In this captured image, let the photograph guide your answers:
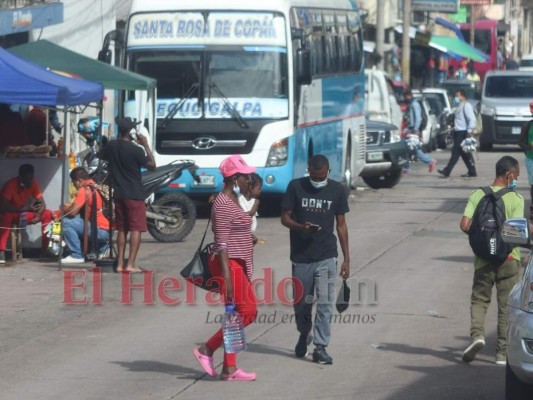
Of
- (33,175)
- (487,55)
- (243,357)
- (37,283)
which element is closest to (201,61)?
(33,175)

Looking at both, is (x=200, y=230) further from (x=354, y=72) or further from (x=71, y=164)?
(x=354, y=72)

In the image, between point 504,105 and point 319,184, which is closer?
point 319,184

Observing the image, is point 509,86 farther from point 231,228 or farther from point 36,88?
point 231,228

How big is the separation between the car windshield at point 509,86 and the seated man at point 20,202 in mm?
23568

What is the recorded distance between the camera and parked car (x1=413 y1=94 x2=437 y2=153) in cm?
3569

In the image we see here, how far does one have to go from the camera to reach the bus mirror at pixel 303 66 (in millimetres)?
19594

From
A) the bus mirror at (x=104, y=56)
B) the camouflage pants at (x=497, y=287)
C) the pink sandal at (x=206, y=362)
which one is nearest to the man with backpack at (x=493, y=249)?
the camouflage pants at (x=497, y=287)

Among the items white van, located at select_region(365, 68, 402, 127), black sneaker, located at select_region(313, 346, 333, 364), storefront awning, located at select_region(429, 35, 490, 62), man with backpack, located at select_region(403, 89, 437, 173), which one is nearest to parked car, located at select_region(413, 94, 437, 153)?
man with backpack, located at select_region(403, 89, 437, 173)

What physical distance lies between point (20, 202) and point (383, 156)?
36.2 feet

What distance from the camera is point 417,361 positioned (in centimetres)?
988

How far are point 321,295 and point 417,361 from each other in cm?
97

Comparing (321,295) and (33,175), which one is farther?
(33,175)

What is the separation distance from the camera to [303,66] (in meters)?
19.6

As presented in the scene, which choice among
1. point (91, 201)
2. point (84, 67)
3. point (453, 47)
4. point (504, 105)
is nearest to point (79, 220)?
point (91, 201)
